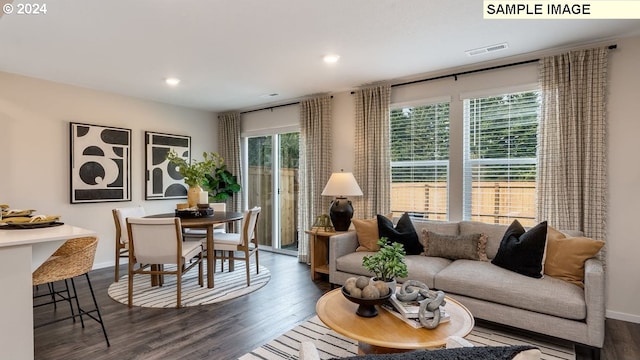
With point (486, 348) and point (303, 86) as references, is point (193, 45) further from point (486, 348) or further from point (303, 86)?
point (486, 348)

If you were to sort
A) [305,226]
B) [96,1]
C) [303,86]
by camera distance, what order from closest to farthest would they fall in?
[96,1], [303,86], [305,226]

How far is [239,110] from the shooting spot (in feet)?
19.4

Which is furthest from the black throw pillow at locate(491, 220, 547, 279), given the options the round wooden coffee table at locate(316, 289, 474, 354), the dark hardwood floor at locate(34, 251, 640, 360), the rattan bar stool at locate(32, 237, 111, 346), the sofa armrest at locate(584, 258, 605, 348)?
the rattan bar stool at locate(32, 237, 111, 346)

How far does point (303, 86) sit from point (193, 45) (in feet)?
5.53

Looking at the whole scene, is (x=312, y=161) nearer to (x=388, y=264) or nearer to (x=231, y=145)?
(x=231, y=145)

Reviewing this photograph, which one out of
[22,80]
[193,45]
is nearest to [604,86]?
[193,45]

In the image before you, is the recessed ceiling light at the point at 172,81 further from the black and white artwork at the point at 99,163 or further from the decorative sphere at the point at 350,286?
the decorative sphere at the point at 350,286

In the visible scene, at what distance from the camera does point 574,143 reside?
3027mm

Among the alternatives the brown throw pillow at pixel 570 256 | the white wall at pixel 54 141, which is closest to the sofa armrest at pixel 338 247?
the brown throw pillow at pixel 570 256

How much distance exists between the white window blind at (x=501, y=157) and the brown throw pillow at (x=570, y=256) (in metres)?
0.75

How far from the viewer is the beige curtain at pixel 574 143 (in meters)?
2.93

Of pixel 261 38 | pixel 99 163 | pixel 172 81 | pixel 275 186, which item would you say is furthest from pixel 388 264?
pixel 99 163

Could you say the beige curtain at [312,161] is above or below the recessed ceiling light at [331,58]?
below

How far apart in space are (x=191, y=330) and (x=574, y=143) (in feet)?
12.2
